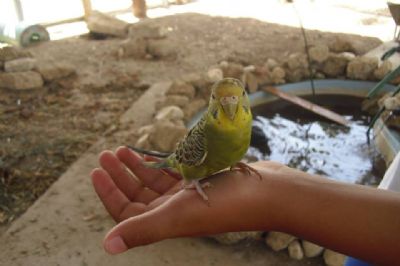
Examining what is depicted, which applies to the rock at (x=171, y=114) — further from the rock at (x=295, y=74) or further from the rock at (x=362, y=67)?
the rock at (x=362, y=67)

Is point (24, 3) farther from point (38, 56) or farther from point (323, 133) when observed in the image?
point (323, 133)

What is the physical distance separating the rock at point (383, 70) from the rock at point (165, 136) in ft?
8.14

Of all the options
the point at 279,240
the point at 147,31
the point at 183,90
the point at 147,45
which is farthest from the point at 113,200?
the point at 147,31

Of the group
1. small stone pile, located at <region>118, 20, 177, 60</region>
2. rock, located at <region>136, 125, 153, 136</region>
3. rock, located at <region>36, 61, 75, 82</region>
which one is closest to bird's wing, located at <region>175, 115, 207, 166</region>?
rock, located at <region>136, 125, 153, 136</region>

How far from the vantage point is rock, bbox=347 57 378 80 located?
4361 millimetres

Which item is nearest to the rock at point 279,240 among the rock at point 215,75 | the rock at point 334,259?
the rock at point 334,259

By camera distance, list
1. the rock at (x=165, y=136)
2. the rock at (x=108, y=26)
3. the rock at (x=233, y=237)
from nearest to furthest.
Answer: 1. the rock at (x=233, y=237)
2. the rock at (x=165, y=136)
3. the rock at (x=108, y=26)

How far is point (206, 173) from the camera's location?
53.8 inches

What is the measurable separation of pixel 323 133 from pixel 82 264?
2422 mm

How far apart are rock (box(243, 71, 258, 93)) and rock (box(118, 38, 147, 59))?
174 cm

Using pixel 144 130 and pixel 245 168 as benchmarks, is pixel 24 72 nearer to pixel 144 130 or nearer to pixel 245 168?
pixel 144 130

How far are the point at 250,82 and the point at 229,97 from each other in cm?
314

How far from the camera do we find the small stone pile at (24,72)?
4211 mm

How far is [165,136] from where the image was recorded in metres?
2.87
